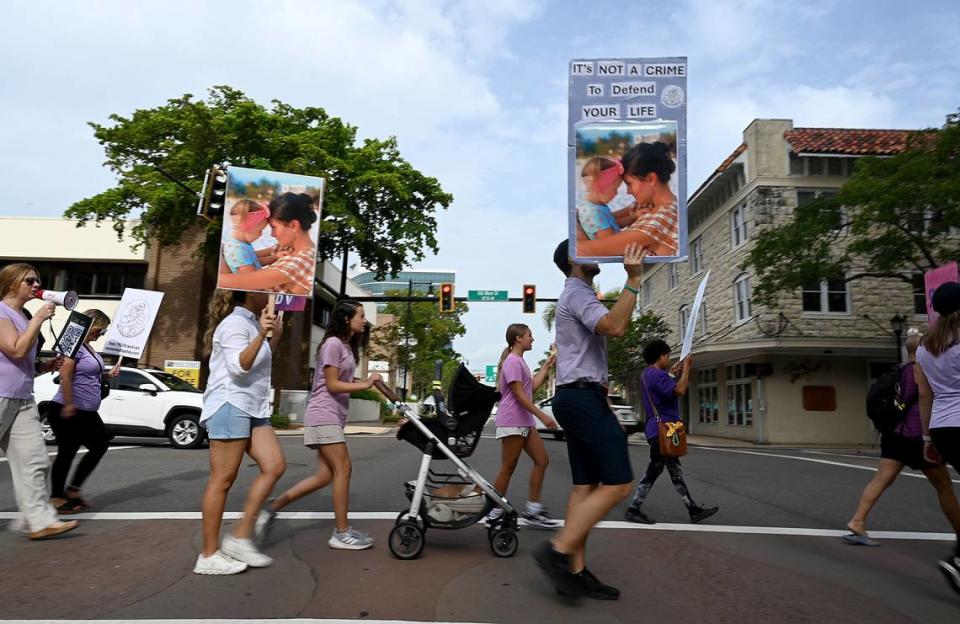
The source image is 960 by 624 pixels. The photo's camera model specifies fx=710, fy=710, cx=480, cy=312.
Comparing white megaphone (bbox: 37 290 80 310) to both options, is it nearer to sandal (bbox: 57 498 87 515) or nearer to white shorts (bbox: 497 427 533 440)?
sandal (bbox: 57 498 87 515)

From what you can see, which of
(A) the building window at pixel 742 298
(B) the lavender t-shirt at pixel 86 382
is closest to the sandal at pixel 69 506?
(B) the lavender t-shirt at pixel 86 382

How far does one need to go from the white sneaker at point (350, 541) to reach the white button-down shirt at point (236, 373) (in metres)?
1.02

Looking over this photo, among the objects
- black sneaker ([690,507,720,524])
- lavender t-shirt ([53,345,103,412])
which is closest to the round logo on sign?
black sneaker ([690,507,720,524])

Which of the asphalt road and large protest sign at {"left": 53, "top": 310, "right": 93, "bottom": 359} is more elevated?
large protest sign at {"left": 53, "top": 310, "right": 93, "bottom": 359}

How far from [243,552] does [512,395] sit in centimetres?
243

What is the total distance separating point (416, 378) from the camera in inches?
2611

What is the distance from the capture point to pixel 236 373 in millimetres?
4203

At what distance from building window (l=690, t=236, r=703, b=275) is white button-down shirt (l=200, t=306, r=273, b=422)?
94.1 ft

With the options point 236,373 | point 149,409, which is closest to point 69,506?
point 236,373

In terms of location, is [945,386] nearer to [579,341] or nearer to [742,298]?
[579,341]

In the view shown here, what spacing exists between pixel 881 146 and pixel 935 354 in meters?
23.5

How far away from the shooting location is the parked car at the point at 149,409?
13438mm

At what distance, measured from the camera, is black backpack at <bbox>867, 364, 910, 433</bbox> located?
203 inches

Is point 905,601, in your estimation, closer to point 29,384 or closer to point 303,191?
point 303,191
